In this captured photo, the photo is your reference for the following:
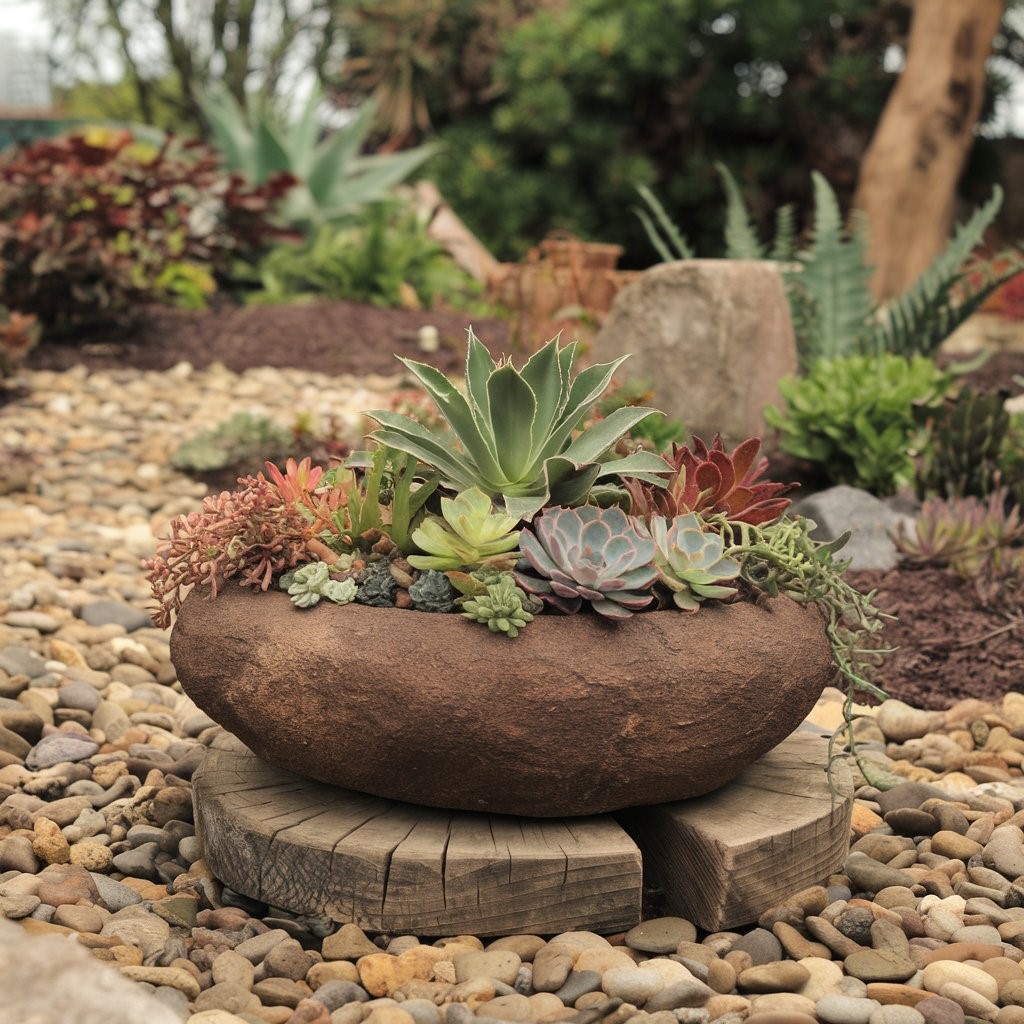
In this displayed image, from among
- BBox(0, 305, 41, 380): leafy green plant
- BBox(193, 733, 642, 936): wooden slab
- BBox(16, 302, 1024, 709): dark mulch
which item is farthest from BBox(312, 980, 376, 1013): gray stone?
BBox(0, 305, 41, 380): leafy green plant

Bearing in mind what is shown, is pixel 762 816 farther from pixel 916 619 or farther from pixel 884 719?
pixel 916 619

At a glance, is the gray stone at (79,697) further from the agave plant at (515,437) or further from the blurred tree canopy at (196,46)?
the blurred tree canopy at (196,46)

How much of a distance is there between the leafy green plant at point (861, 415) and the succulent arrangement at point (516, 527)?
2473mm

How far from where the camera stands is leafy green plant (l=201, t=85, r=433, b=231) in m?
9.32

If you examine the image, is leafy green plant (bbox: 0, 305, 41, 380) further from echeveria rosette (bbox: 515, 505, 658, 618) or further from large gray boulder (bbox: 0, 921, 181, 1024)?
large gray boulder (bbox: 0, 921, 181, 1024)

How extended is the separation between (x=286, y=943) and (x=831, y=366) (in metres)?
3.63

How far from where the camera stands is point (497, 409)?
7.86 feet

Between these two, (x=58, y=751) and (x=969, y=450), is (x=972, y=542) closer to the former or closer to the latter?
(x=969, y=450)

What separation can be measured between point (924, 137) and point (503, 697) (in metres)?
8.09

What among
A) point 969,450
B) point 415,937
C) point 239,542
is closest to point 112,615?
point 239,542

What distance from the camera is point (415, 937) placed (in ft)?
7.25

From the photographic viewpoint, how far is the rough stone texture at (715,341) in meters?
5.18

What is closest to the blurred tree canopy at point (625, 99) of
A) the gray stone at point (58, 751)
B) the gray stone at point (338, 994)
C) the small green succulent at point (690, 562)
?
the gray stone at point (58, 751)

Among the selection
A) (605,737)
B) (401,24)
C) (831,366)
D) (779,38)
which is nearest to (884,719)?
(605,737)
